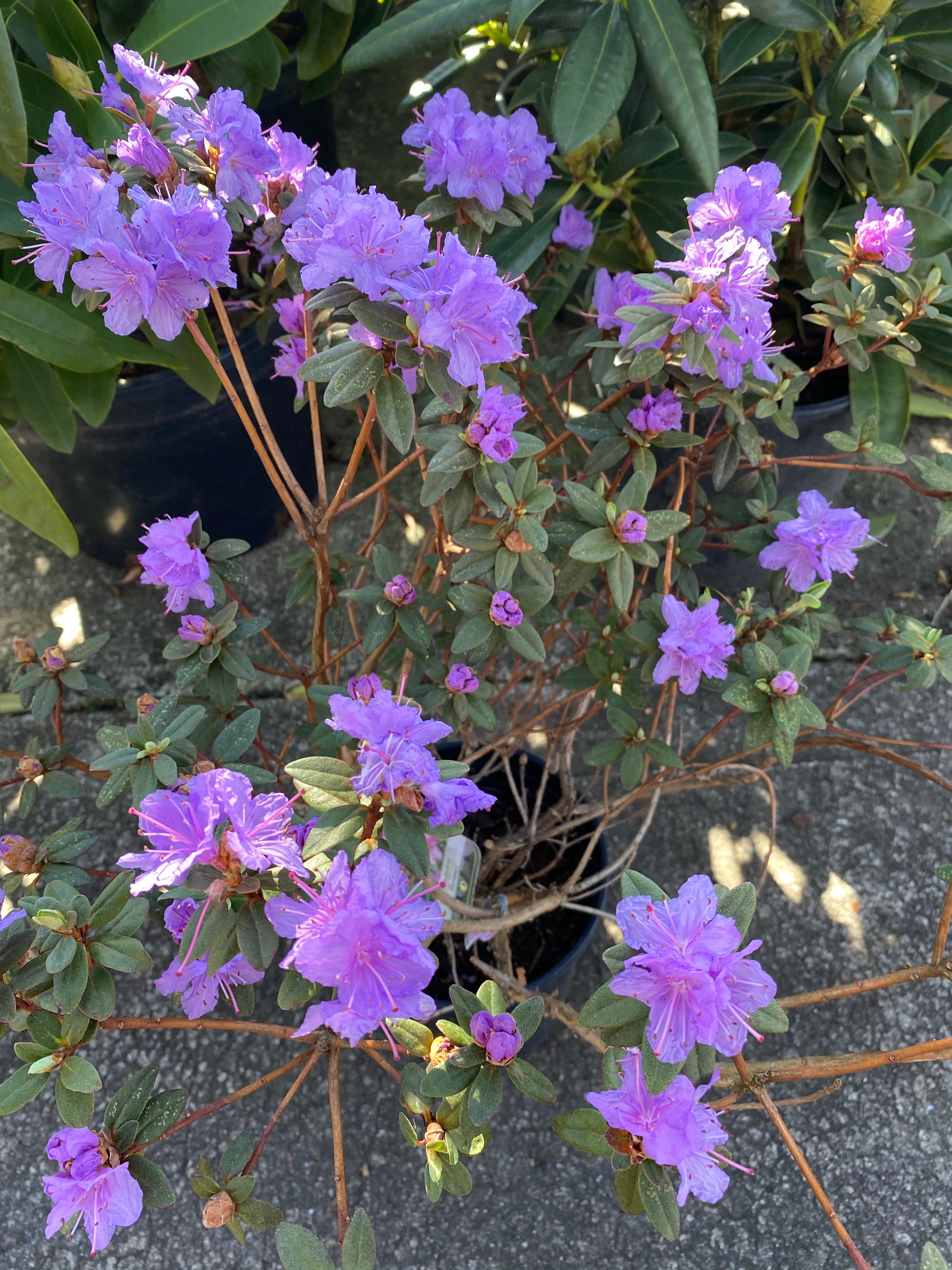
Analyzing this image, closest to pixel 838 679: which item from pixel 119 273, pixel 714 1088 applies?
pixel 714 1088

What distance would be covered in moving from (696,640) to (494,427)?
15.0 inches

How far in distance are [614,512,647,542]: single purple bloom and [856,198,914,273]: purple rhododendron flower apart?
45 centimetres

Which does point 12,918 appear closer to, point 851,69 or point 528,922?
point 528,922

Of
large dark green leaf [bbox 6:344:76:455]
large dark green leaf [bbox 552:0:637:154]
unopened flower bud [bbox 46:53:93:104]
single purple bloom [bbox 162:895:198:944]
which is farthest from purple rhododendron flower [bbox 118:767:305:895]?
large dark green leaf [bbox 6:344:76:455]

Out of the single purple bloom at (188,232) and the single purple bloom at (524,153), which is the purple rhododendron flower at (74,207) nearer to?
the single purple bloom at (188,232)

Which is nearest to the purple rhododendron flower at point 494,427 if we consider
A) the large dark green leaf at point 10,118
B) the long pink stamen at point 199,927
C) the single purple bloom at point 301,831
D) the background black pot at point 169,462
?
the single purple bloom at point 301,831

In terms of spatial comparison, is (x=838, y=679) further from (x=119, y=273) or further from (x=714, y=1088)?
(x=119, y=273)

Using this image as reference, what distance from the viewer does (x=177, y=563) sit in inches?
46.1

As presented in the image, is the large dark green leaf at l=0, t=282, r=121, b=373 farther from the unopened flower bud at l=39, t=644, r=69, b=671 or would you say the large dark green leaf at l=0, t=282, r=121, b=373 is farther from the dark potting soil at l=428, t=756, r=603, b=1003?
the dark potting soil at l=428, t=756, r=603, b=1003

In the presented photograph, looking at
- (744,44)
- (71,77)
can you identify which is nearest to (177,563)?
(71,77)

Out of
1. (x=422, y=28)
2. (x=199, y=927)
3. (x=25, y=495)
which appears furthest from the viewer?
(x=25, y=495)

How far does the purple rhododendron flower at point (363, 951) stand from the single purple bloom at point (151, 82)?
0.84 metres

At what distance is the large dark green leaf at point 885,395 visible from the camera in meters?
1.80

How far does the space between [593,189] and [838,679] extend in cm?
111
